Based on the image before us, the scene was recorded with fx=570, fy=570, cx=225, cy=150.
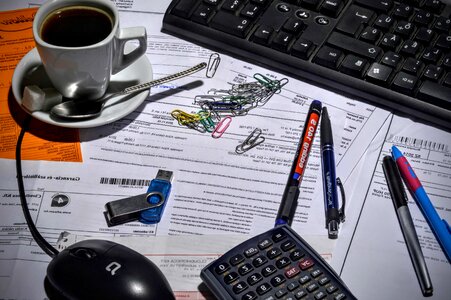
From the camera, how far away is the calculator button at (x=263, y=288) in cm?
52

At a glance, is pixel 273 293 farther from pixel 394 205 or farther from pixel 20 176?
pixel 20 176

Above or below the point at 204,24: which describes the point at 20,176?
below

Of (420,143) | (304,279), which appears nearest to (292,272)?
(304,279)

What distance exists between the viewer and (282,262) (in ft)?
1.78

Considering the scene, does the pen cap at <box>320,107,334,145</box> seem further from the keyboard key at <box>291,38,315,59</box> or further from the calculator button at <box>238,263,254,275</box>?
the calculator button at <box>238,263,254,275</box>

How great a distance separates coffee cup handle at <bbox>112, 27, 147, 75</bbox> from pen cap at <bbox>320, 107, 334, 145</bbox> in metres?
0.23

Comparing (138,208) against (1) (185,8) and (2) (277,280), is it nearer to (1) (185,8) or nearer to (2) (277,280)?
(2) (277,280)

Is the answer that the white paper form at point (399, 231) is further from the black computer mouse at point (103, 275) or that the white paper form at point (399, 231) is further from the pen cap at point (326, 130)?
the black computer mouse at point (103, 275)

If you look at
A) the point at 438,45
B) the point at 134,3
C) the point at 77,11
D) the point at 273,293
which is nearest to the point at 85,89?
the point at 77,11

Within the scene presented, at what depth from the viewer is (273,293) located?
0.52m

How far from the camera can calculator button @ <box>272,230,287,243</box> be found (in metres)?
0.56

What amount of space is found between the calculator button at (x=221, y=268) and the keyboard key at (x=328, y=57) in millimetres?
283

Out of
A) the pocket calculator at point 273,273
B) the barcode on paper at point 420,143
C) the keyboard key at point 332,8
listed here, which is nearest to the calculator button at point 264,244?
the pocket calculator at point 273,273

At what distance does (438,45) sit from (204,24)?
0.29 metres
